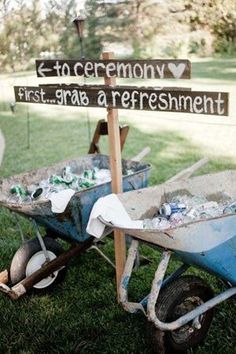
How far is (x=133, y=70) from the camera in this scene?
2.88m

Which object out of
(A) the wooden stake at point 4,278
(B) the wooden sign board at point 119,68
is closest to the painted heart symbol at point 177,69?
(B) the wooden sign board at point 119,68

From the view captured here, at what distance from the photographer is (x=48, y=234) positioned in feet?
12.7

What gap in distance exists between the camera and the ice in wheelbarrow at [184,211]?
294 cm

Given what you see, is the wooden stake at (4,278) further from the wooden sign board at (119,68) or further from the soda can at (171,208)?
the wooden sign board at (119,68)

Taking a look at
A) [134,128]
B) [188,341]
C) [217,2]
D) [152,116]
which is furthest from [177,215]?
[152,116]

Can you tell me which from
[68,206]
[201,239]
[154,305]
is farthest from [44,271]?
[201,239]

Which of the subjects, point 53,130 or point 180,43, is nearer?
point 53,130

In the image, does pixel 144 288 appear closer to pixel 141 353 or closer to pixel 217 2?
pixel 141 353

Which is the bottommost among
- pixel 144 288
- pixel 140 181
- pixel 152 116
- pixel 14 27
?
pixel 152 116

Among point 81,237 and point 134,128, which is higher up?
point 81,237

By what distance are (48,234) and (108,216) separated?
1168mm

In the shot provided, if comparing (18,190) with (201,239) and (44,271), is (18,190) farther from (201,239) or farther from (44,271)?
(201,239)

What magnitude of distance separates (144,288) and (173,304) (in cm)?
87

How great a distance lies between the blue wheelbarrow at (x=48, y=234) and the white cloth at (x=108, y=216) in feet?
1.29
